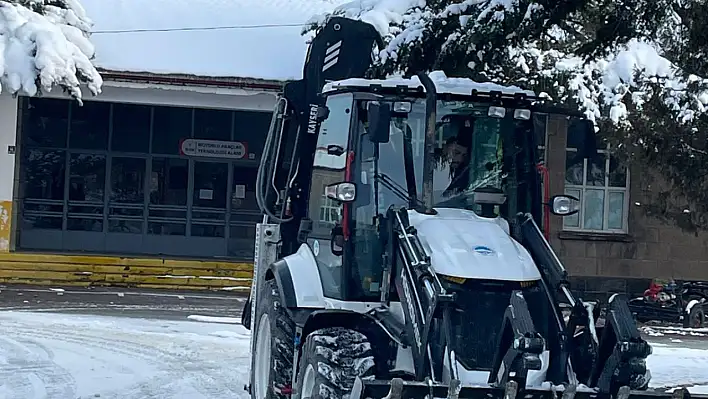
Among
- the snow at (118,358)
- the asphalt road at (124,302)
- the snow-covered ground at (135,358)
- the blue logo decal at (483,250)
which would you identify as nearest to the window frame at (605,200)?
the snow-covered ground at (135,358)

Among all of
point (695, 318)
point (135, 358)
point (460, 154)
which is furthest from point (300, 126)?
point (695, 318)

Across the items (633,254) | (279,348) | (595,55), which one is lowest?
(279,348)

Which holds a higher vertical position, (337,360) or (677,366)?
(337,360)

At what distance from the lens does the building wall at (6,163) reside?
20.3 meters

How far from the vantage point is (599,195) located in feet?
69.3

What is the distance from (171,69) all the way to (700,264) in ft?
37.7

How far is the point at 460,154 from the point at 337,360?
5.72ft

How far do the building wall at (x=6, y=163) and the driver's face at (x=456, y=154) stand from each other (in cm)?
1540

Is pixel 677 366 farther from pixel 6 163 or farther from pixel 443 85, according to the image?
pixel 6 163

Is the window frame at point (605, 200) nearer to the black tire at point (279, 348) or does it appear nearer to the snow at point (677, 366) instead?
the snow at point (677, 366)

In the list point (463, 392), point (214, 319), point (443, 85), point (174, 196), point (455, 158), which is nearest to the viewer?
point (463, 392)

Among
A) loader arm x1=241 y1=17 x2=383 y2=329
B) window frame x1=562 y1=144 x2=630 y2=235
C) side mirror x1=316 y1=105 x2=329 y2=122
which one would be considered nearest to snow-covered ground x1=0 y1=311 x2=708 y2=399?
loader arm x1=241 y1=17 x2=383 y2=329

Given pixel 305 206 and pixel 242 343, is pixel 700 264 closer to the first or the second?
pixel 242 343

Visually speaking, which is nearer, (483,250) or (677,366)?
(483,250)
